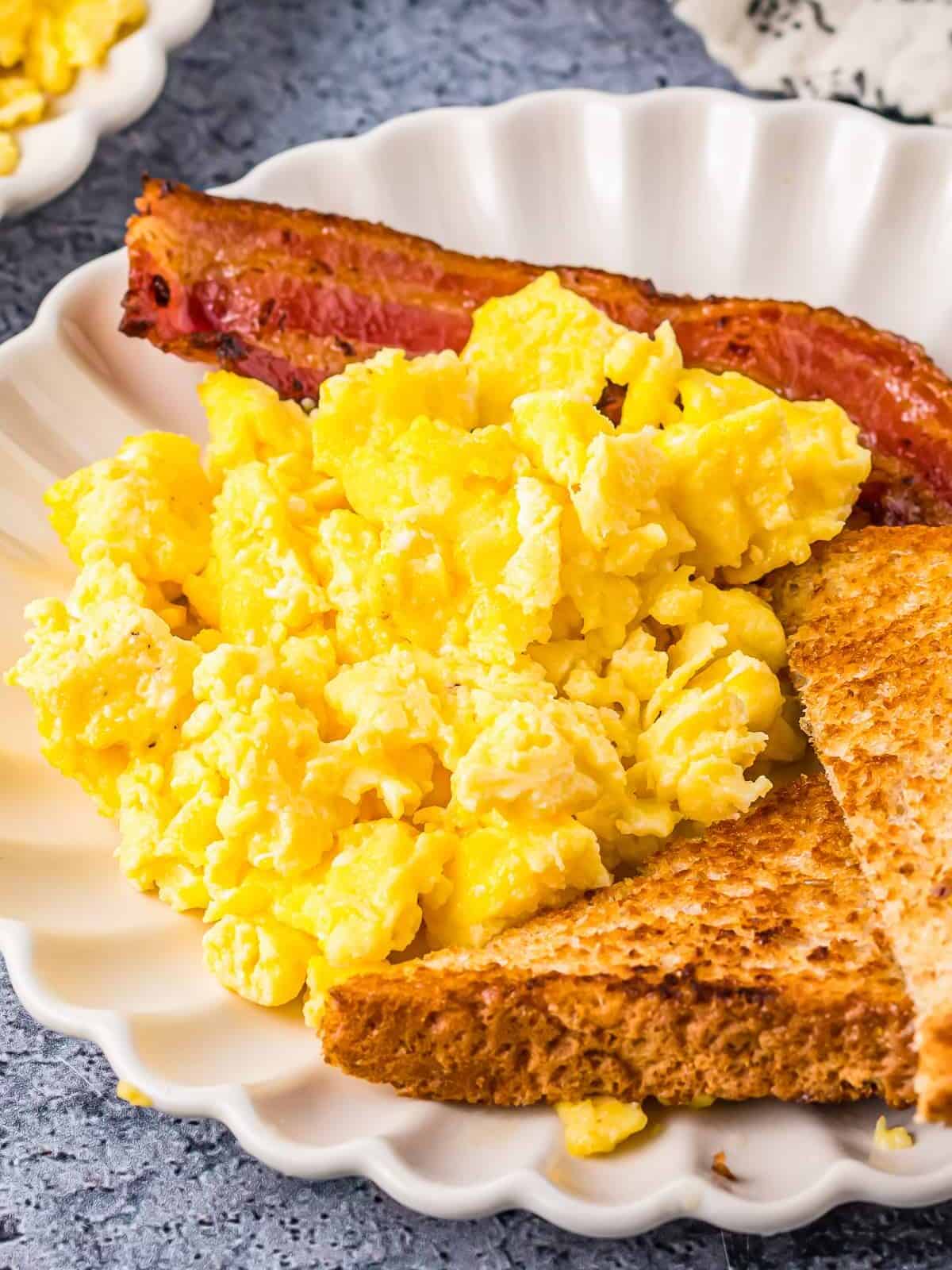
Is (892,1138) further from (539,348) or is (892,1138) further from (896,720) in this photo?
(539,348)

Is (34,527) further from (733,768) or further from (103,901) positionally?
(733,768)

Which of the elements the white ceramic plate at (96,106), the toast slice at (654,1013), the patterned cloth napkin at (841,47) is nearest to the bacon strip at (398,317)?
the white ceramic plate at (96,106)

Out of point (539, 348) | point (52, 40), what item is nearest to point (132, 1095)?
point (539, 348)

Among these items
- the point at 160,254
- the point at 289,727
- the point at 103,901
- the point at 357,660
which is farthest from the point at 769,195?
the point at 103,901

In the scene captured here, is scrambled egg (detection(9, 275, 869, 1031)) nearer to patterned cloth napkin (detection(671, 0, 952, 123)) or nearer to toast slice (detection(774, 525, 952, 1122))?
toast slice (detection(774, 525, 952, 1122))

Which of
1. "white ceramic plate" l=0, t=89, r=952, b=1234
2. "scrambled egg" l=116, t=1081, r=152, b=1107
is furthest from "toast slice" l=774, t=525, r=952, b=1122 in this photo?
"scrambled egg" l=116, t=1081, r=152, b=1107
